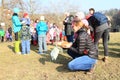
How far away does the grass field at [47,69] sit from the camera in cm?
901

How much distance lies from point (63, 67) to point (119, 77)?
6.72 feet

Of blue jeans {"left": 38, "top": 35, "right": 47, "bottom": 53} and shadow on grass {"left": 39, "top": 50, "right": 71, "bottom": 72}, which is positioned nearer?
shadow on grass {"left": 39, "top": 50, "right": 71, "bottom": 72}

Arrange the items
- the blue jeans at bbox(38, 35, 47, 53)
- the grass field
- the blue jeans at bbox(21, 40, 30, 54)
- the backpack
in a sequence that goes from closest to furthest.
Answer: the grass field → the backpack → the blue jeans at bbox(21, 40, 30, 54) → the blue jeans at bbox(38, 35, 47, 53)

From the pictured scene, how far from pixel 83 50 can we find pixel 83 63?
0.39 metres

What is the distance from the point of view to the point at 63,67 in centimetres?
998

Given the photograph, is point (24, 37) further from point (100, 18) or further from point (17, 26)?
point (100, 18)

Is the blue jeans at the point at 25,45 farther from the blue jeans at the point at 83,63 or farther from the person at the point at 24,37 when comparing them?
the blue jeans at the point at 83,63

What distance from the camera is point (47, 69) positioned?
393 inches

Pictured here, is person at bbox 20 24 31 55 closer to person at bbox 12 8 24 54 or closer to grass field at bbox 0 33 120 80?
person at bbox 12 8 24 54

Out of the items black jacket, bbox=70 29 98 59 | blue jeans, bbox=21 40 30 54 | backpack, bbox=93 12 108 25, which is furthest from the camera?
blue jeans, bbox=21 40 30 54

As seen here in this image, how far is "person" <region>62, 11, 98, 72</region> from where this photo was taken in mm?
8820

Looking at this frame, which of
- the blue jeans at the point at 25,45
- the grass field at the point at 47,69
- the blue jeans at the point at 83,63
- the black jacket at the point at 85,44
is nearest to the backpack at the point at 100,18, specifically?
the black jacket at the point at 85,44

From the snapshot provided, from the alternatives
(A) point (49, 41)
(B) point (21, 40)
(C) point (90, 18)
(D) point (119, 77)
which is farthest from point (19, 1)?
(D) point (119, 77)

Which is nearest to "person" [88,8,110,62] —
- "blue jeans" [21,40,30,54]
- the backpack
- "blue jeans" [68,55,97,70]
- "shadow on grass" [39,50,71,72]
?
the backpack
